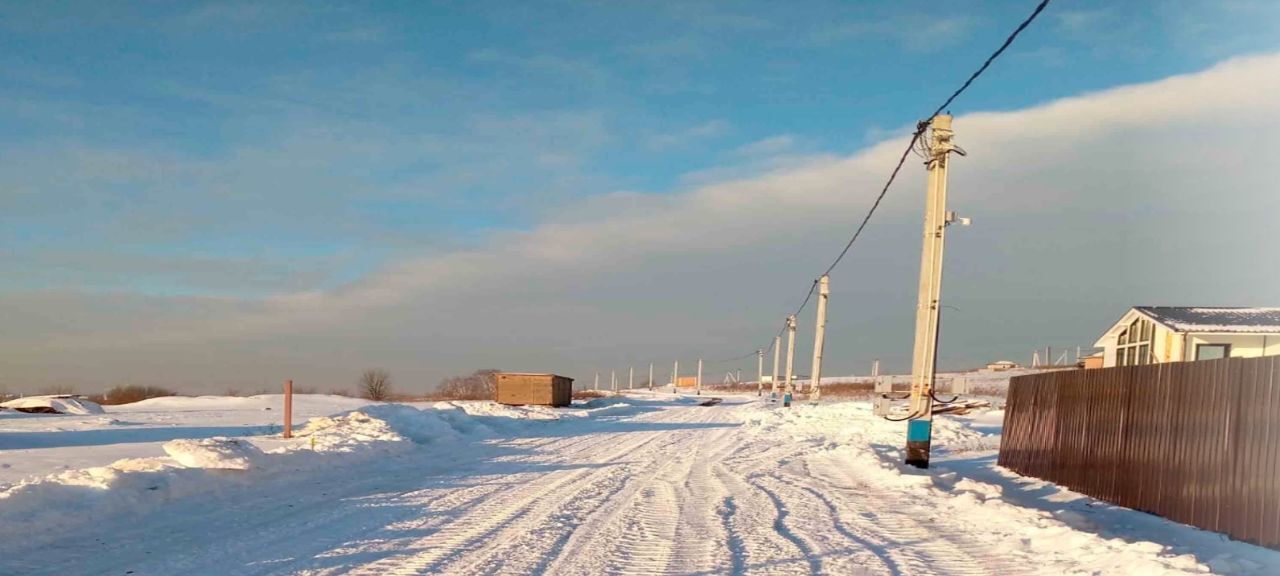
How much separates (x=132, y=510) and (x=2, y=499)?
45.0 inches

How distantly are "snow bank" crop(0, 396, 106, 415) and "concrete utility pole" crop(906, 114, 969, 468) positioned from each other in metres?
28.0

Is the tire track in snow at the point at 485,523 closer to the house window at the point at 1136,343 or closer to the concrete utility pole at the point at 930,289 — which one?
the concrete utility pole at the point at 930,289

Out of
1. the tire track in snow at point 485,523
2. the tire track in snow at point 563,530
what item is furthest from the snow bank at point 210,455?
the tire track in snow at point 563,530

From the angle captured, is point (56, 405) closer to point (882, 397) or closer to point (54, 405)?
point (54, 405)

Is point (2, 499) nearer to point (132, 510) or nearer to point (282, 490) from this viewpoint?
point (132, 510)

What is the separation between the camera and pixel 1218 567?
761cm

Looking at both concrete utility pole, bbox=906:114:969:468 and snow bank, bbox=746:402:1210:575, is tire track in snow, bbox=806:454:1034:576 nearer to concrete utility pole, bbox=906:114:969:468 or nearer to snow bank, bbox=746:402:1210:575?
snow bank, bbox=746:402:1210:575

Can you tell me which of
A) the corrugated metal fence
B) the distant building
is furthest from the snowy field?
the distant building

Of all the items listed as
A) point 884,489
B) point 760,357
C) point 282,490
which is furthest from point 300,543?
point 760,357

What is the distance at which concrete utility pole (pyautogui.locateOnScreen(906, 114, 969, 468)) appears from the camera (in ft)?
51.7

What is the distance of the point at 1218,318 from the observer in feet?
103

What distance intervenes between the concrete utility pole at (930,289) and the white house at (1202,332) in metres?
16.4

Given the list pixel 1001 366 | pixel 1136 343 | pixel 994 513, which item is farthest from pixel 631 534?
pixel 1001 366

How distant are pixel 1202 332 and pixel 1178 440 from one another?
22.5 meters
